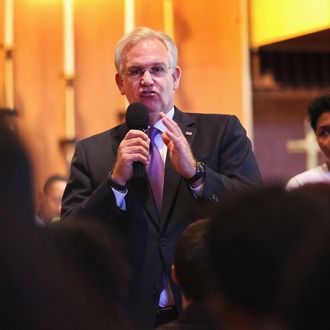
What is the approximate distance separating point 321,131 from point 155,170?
80 centimetres

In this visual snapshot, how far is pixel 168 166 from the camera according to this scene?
268cm

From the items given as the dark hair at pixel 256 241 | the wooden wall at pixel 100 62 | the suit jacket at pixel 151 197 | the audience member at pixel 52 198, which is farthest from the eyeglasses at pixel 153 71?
the wooden wall at pixel 100 62

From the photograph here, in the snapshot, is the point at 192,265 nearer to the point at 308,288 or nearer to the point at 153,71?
the point at 308,288

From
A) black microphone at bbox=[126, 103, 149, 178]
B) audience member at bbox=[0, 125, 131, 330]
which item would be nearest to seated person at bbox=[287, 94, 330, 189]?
black microphone at bbox=[126, 103, 149, 178]

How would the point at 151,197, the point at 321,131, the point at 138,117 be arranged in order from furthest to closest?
the point at 321,131 → the point at 151,197 → the point at 138,117

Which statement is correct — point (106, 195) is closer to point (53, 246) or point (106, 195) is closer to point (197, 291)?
point (197, 291)

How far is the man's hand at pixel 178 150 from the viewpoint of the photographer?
7.94 feet

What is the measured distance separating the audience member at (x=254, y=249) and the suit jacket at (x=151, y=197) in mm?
1312

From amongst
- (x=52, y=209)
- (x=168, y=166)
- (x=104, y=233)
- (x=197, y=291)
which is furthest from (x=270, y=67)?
(x=104, y=233)

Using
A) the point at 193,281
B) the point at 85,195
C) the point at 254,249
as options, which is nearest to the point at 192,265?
the point at 193,281

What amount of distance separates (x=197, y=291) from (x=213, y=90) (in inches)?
149

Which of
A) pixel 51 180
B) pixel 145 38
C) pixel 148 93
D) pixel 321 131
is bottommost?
pixel 51 180

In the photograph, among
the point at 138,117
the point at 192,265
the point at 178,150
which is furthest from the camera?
the point at 138,117

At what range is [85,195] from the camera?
8.82ft
